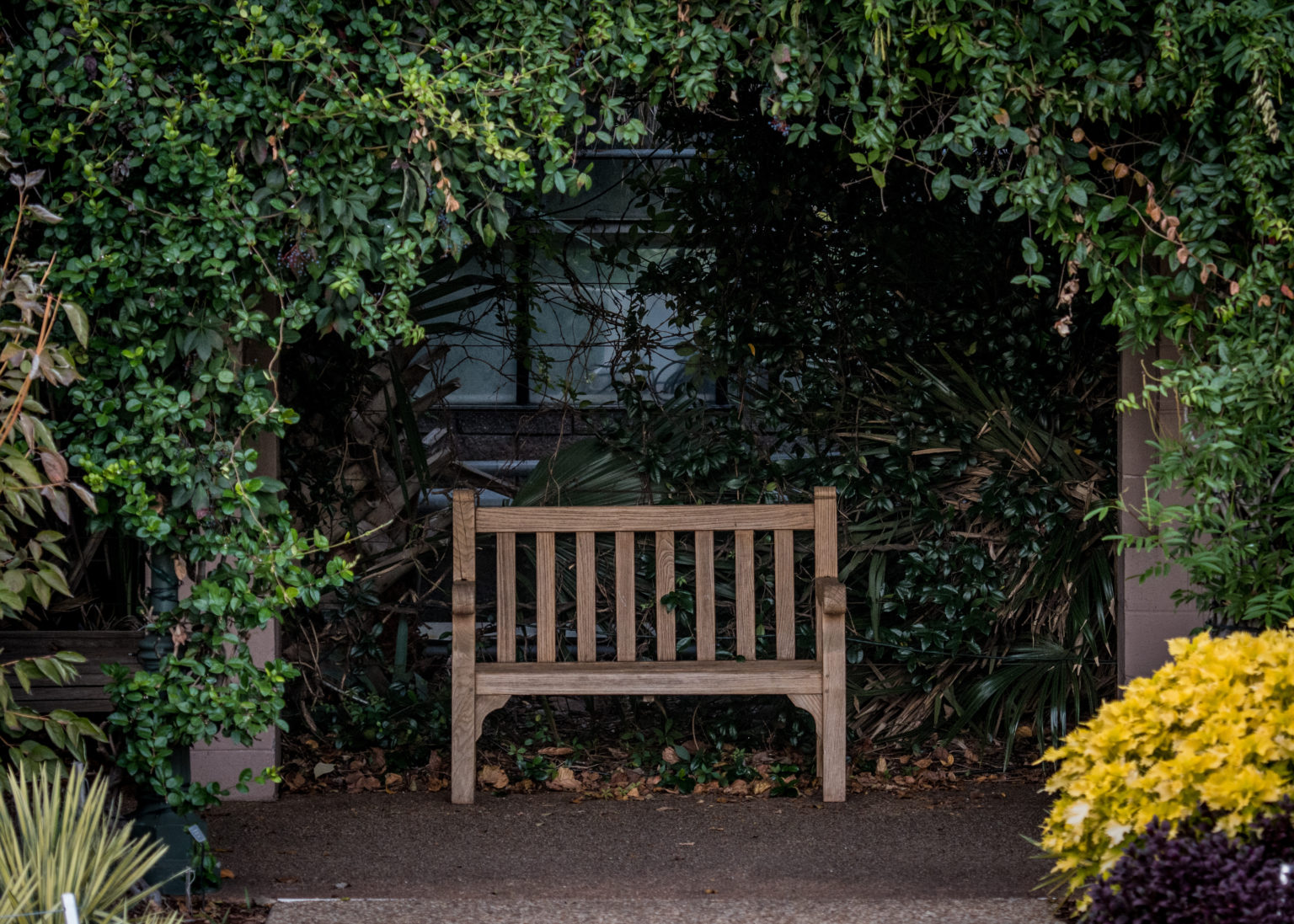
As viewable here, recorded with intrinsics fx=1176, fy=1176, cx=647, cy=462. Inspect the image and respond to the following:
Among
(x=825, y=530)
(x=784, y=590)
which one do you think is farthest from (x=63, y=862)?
(x=825, y=530)

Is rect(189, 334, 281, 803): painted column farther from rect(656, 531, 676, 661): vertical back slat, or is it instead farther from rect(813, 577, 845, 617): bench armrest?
rect(813, 577, 845, 617): bench armrest

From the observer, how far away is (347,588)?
4.98 metres

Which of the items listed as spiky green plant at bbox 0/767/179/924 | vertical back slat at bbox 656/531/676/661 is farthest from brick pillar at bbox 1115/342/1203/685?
spiky green plant at bbox 0/767/179/924

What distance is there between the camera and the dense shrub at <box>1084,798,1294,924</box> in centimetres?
223

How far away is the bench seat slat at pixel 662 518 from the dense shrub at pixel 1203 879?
2.13 m

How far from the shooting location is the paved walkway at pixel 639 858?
3.17 metres

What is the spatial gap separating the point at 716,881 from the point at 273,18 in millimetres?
2613

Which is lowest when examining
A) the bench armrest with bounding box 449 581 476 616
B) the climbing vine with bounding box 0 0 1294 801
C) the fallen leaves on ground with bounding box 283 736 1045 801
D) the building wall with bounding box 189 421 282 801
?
the fallen leaves on ground with bounding box 283 736 1045 801

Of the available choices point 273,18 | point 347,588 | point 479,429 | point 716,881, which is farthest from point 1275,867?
point 479,429

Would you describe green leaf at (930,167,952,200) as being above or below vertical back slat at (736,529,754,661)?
above

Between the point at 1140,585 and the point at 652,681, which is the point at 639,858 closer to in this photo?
the point at 652,681

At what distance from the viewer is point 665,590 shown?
14.8 ft

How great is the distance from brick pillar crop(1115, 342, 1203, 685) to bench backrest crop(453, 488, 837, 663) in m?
1.02

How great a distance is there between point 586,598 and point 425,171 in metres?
1.86
